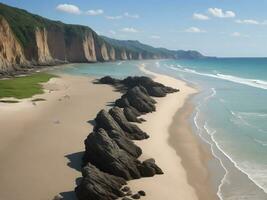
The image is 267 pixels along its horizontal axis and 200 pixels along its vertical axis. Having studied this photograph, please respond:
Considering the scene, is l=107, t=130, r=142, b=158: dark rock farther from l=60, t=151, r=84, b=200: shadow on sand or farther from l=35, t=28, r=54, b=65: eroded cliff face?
l=35, t=28, r=54, b=65: eroded cliff face

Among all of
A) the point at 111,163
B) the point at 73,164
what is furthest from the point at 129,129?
the point at 111,163

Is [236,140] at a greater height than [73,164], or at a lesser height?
lesser

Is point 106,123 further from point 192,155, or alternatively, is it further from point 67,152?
point 192,155

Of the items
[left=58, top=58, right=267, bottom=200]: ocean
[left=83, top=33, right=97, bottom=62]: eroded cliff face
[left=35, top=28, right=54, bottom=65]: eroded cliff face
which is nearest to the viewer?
[left=58, top=58, right=267, bottom=200]: ocean

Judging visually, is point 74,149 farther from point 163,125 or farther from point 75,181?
point 163,125

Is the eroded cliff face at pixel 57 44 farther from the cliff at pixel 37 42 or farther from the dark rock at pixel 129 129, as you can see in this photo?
the dark rock at pixel 129 129

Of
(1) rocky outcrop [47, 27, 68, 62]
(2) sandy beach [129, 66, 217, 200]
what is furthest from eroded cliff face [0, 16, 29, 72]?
(1) rocky outcrop [47, 27, 68, 62]
